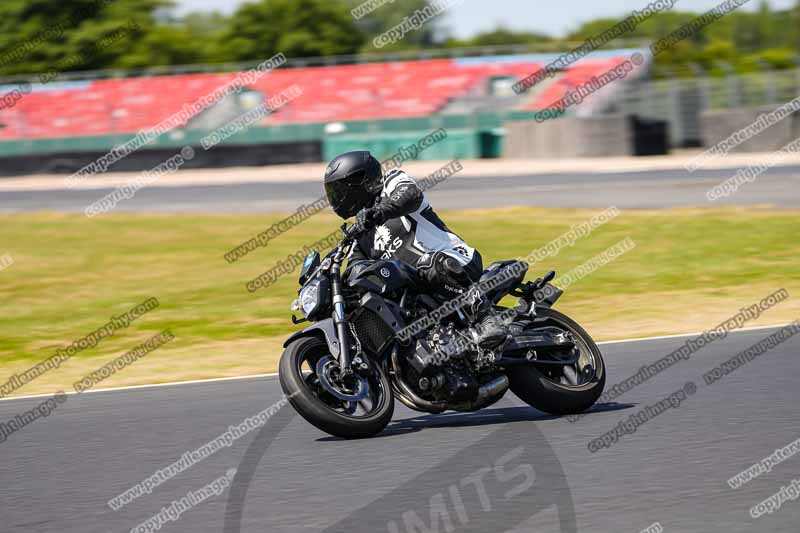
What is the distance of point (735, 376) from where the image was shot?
324 inches

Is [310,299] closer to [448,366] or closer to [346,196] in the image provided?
[346,196]

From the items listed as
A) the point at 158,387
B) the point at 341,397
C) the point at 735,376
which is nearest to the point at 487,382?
the point at 341,397

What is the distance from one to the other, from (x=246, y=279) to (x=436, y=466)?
10.3 m

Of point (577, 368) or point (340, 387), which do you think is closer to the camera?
point (340, 387)

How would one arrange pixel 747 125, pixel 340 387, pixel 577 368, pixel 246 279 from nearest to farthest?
pixel 340 387, pixel 577 368, pixel 246 279, pixel 747 125

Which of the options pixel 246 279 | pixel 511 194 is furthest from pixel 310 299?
pixel 511 194

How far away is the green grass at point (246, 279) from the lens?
11508mm

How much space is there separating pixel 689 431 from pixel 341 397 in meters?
1.88

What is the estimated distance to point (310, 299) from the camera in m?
6.71

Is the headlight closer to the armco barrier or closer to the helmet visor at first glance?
the helmet visor

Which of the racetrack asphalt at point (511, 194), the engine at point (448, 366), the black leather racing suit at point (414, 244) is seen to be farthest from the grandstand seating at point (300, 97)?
the engine at point (448, 366)

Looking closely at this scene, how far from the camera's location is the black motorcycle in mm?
6734

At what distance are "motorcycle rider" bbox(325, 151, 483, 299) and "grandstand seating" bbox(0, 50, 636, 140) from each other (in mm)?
33815

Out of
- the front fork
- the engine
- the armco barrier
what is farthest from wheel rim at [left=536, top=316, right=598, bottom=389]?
the armco barrier
